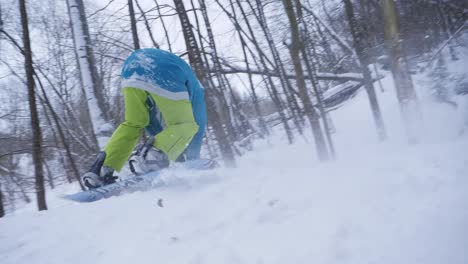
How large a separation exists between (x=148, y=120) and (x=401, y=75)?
2821 mm

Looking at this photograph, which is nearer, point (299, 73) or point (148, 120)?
point (148, 120)

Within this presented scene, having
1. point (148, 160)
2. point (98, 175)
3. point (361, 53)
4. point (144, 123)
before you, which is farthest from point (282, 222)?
point (361, 53)

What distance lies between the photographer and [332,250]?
1.41 meters

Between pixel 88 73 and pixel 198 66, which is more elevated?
pixel 88 73

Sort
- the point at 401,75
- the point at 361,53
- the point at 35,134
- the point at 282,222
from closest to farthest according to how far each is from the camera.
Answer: the point at 282,222
the point at 401,75
the point at 361,53
the point at 35,134

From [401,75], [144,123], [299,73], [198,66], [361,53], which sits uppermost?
[198,66]

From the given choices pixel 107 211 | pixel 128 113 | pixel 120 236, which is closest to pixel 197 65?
pixel 128 113

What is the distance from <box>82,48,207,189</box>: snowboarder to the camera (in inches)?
119

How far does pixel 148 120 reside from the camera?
3.23 metres

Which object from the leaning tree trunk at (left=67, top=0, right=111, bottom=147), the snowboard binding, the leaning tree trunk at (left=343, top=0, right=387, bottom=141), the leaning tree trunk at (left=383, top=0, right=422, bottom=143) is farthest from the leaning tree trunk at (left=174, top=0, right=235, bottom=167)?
the leaning tree trunk at (left=383, top=0, right=422, bottom=143)

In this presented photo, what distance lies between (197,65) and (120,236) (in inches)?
135

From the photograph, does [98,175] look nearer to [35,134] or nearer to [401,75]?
[35,134]

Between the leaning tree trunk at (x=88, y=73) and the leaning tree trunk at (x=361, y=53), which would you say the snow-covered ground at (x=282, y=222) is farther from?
the leaning tree trunk at (x=361, y=53)

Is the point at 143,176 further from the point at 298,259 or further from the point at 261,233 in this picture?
the point at 298,259
